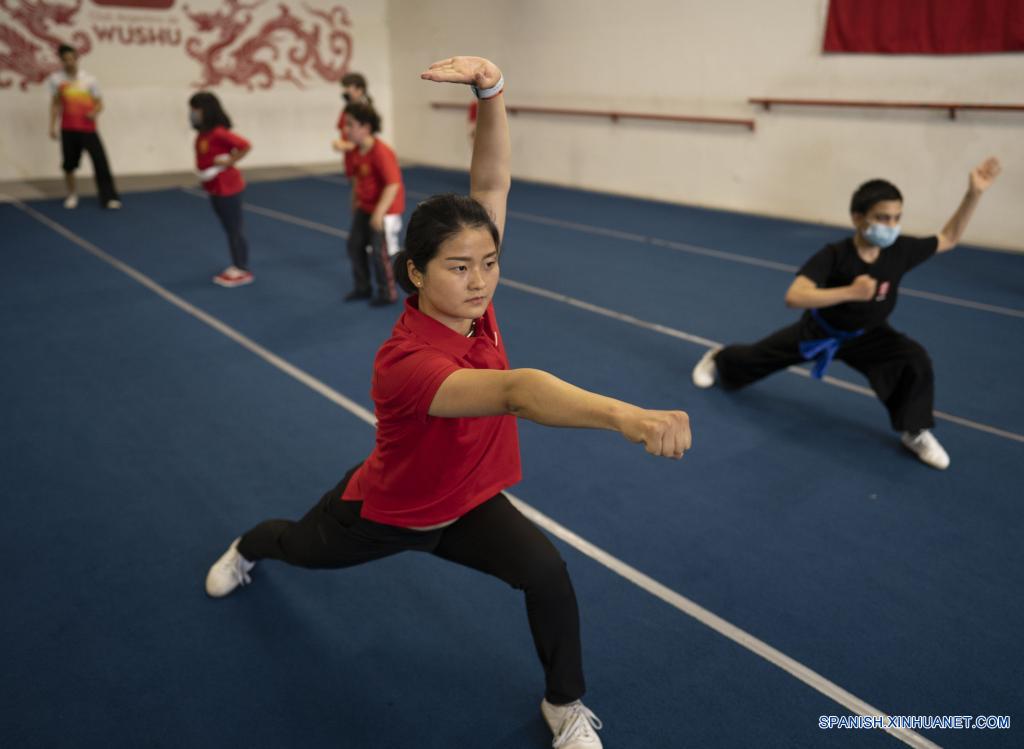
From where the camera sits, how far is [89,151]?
415 inches

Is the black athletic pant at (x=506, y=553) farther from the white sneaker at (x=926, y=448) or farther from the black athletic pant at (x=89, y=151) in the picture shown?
the black athletic pant at (x=89, y=151)

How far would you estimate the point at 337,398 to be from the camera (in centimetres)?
468

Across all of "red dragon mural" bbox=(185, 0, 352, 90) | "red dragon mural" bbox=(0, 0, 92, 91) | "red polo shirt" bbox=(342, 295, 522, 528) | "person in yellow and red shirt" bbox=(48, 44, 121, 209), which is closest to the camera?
"red polo shirt" bbox=(342, 295, 522, 528)

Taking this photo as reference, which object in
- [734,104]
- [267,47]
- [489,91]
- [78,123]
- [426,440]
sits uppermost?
[267,47]

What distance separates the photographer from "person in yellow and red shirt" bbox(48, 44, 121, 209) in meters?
10.3

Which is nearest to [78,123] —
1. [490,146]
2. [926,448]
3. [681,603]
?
[490,146]

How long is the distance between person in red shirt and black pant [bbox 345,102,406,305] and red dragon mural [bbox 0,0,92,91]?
9.03 m

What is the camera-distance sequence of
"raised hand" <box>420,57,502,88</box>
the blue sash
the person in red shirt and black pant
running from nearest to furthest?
"raised hand" <box>420,57,502,88</box>, the blue sash, the person in red shirt and black pant

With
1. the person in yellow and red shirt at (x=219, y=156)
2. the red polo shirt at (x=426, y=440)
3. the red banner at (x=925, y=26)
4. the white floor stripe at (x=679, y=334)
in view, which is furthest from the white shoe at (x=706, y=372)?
the red banner at (x=925, y=26)

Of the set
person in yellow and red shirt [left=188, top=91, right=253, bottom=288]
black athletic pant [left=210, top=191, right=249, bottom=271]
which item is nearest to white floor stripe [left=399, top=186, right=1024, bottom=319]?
black athletic pant [left=210, top=191, right=249, bottom=271]

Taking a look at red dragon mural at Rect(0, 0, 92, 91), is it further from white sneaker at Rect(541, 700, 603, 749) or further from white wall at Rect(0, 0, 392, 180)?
white sneaker at Rect(541, 700, 603, 749)

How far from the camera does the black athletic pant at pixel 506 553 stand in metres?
2.06

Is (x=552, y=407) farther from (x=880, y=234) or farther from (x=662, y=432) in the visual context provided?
(x=880, y=234)

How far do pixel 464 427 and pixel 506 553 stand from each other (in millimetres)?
387
